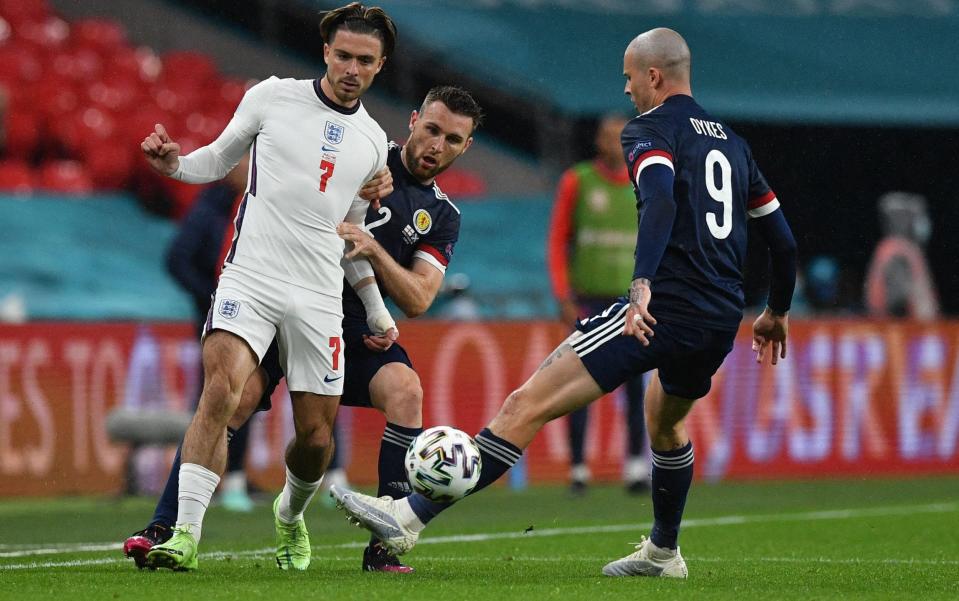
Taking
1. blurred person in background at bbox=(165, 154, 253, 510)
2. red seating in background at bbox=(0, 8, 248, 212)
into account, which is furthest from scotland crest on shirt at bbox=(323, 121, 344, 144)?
red seating in background at bbox=(0, 8, 248, 212)

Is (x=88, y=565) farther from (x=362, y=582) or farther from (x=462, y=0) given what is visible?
(x=462, y=0)

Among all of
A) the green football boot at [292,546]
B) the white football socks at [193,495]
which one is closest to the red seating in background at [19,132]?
the green football boot at [292,546]

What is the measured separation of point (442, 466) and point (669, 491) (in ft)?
3.82

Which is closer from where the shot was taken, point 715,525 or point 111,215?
point 715,525

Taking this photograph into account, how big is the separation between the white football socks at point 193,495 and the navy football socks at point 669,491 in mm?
1721

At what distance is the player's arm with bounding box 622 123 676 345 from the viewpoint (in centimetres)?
557

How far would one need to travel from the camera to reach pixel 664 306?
5844 mm

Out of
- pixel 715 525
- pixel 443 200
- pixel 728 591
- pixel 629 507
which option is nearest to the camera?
pixel 728 591

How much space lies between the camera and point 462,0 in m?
19.8

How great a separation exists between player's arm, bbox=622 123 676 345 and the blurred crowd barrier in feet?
15.9

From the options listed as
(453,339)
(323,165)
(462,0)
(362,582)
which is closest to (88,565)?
(362,582)

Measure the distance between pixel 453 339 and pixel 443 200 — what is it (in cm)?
555

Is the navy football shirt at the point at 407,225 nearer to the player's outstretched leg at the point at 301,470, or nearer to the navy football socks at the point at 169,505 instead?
the player's outstretched leg at the point at 301,470

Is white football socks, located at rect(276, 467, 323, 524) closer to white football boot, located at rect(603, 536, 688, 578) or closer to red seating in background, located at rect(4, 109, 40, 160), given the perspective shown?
white football boot, located at rect(603, 536, 688, 578)
